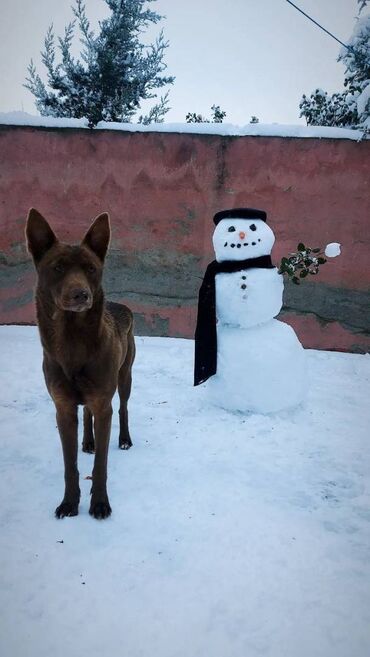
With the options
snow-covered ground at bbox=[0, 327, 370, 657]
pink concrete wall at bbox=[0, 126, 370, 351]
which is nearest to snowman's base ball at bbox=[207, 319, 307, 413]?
snow-covered ground at bbox=[0, 327, 370, 657]

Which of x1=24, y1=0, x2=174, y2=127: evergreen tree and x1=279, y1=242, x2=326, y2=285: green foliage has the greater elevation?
x1=24, y1=0, x2=174, y2=127: evergreen tree

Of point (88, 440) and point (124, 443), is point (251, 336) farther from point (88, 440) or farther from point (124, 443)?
point (88, 440)

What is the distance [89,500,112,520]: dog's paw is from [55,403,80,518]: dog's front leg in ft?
0.32

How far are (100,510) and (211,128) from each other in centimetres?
562

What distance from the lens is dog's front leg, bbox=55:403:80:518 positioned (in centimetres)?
244

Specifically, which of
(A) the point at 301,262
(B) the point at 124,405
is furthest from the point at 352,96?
(B) the point at 124,405

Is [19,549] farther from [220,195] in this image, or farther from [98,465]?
[220,195]

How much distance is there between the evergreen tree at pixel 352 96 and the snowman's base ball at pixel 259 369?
3962 millimetres

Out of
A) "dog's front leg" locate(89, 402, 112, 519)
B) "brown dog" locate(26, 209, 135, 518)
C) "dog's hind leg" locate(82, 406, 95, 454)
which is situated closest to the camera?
"brown dog" locate(26, 209, 135, 518)

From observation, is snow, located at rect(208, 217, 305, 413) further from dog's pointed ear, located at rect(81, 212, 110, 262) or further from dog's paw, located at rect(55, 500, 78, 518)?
dog's paw, located at rect(55, 500, 78, 518)

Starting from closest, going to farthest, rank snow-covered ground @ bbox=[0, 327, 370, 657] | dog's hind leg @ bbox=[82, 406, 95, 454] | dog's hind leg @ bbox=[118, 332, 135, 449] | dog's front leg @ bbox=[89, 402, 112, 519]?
snow-covered ground @ bbox=[0, 327, 370, 657] → dog's front leg @ bbox=[89, 402, 112, 519] → dog's hind leg @ bbox=[82, 406, 95, 454] → dog's hind leg @ bbox=[118, 332, 135, 449]

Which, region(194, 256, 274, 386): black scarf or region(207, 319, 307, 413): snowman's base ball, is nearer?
region(207, 319, 307, 413): snowman's base ball

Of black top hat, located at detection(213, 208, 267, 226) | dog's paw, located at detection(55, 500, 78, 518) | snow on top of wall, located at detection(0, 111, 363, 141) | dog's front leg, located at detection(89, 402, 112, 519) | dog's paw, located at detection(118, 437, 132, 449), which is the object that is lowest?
dog's paw, located at detection(118, 437, 132, 449)

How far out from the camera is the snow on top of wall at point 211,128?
6137 millimetres
